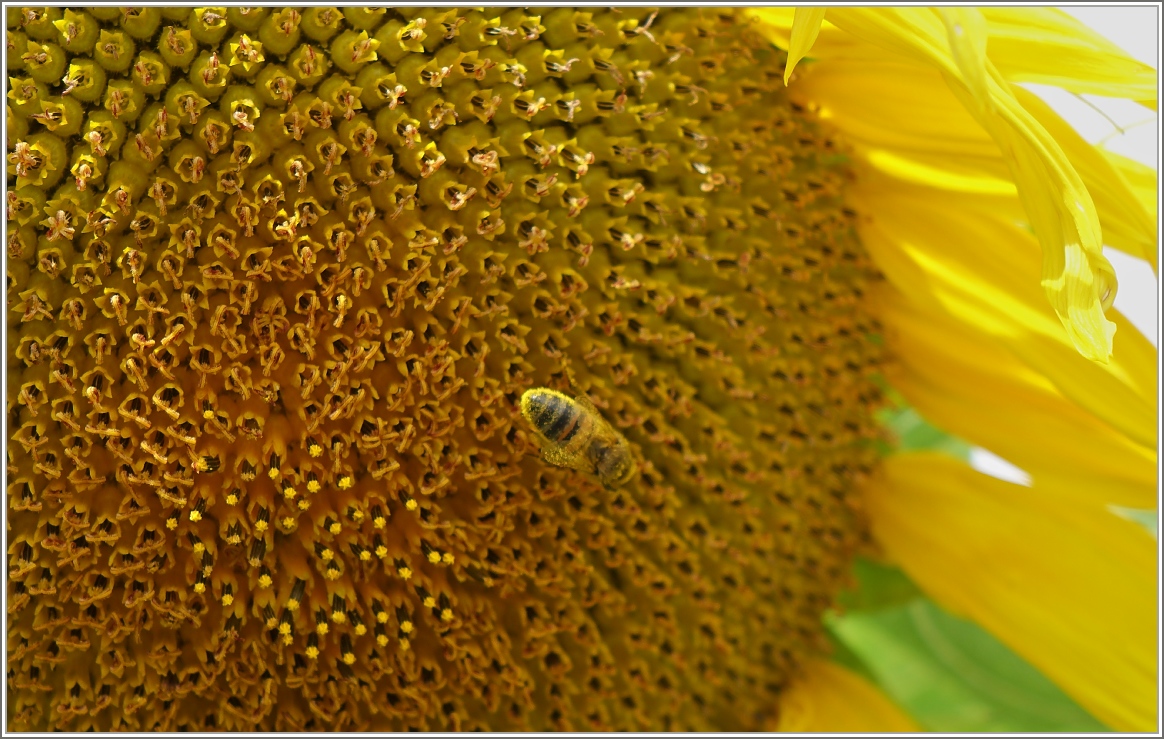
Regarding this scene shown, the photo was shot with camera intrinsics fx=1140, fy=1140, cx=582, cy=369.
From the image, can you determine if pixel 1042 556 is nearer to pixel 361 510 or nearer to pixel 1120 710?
pixel 1120 710

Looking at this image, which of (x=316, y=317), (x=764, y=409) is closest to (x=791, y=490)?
(x=764, y=409)

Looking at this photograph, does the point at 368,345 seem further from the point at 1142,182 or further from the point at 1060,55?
the point at 1142,182

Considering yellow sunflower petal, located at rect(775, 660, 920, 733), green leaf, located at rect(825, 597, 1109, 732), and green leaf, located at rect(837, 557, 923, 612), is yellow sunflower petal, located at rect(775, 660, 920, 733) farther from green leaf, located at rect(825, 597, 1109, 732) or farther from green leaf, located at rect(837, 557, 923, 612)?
green leaf, located at rect(825, 597, 1109, 732)

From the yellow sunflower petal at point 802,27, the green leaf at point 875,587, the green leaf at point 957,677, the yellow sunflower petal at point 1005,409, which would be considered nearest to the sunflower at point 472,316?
the yellow sunflower petal at point 802,27

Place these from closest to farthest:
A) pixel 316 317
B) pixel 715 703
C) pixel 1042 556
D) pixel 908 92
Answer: pixel 316 317 < pixel 908 92 < pixel 715 703 < pixel 1042 556

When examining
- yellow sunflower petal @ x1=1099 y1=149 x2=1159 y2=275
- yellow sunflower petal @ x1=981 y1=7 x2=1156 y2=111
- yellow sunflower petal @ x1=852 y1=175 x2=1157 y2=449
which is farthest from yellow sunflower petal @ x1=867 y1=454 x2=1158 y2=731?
yellow sunflower petal @ x1=981 y1=7 x2=1156 y2=111

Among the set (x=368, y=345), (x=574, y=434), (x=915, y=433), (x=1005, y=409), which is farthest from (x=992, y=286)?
(x=368, y=345)

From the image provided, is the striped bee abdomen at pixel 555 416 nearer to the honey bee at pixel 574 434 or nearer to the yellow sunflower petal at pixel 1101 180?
the honey bee at pixel 574 434
